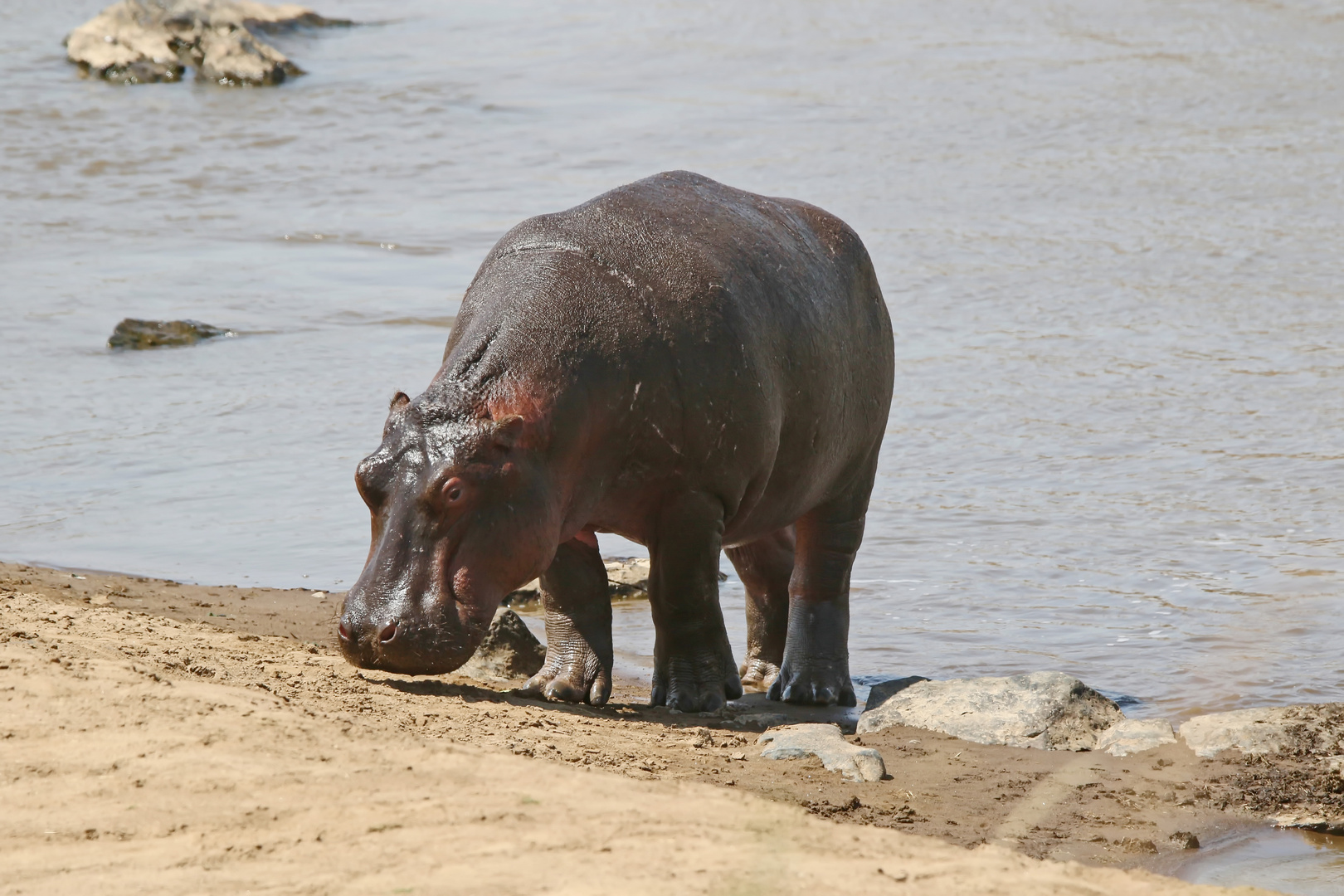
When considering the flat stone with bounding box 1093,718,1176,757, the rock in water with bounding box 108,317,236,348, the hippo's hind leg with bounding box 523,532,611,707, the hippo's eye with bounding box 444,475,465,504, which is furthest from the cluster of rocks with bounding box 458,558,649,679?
the rock in water with bounding box 108,317,236,348

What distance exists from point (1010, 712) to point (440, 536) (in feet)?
7.29

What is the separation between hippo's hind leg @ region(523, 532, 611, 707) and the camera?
6.53m

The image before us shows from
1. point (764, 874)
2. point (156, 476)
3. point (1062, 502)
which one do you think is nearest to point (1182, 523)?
point (1062, 502)

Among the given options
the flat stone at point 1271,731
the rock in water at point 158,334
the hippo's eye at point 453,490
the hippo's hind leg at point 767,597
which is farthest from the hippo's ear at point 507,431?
the rock in water at point 158,334

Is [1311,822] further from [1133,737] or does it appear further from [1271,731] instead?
[1133,737]

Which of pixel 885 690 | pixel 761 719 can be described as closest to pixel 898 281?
pixel 885 690

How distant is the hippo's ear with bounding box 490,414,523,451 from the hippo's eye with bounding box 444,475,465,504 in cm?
20

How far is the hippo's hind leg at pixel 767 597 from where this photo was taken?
7.79m

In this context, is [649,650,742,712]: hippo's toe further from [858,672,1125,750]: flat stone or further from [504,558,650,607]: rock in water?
[504,558,650,607]: rock in water

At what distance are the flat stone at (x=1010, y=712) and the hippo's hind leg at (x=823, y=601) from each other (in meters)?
0.54

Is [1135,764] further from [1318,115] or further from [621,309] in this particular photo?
[1318,115]

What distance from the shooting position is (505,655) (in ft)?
22.7

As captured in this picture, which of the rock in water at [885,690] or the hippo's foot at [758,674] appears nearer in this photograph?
the rock in water at [885,690]

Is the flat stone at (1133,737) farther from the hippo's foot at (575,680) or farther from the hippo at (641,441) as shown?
the hippo's foot at (575,680)
